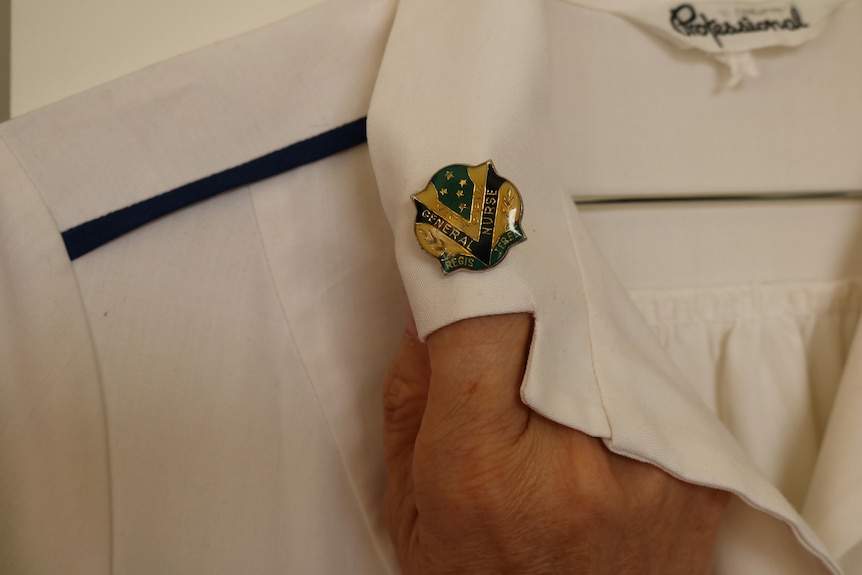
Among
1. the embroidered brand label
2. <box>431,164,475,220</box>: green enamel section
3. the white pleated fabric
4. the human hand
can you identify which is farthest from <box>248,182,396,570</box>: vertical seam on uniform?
the embroidered brand label

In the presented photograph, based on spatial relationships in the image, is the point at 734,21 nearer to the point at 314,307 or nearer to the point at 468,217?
the point at 468,217

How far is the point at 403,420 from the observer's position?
56cm

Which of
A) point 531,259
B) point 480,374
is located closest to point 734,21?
point 531,259

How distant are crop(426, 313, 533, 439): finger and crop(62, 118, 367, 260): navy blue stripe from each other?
0.81 feet

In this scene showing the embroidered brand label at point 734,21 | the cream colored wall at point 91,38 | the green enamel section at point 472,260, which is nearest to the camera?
the green enamel section at point 472,260

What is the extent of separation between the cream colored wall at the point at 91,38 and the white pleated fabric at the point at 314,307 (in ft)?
0.22

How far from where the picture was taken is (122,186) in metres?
0.54

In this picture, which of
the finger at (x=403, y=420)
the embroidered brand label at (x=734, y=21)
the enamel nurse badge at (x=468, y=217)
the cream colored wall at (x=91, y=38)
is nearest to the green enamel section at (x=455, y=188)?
the enamel nurse badge at (x=468, y=217)

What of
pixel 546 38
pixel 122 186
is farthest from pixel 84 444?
pixel 546 38

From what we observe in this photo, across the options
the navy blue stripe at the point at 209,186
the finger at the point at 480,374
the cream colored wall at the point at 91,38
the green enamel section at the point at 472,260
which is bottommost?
the finger at the point at 480,374

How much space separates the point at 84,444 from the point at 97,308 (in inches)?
4.9

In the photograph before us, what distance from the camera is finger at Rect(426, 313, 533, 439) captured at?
46 centimetres

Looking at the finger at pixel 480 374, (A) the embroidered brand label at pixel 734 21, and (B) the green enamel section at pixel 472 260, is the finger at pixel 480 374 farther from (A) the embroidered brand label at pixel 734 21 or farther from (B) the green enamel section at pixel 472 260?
(A) the embroidered brand label at pixel 734 21

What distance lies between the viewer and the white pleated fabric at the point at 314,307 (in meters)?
0.51
